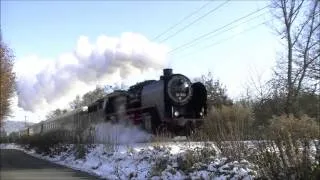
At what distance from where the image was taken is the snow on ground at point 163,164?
1458cm

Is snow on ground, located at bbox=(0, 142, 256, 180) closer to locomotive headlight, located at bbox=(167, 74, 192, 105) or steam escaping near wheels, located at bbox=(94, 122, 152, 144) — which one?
steam escaping near wheels, located at bbox=(94, 122, 152, 144)

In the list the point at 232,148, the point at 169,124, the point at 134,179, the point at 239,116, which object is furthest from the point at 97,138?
the point at 232,148

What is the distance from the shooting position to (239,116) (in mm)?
24406

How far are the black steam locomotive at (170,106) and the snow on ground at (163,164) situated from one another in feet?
11.6

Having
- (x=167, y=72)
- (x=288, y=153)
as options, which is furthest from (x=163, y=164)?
(x=167, y=72)

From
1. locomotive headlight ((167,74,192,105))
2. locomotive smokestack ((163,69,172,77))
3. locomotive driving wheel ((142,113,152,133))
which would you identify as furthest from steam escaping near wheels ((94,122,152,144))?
locomotive smokestack ((163,69,172,77))

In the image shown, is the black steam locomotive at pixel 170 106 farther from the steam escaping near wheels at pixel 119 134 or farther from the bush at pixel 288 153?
the bush at pixel 288 153

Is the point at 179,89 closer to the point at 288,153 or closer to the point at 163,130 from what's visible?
the point at 163,130

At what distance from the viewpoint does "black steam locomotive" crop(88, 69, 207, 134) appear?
27391 millimetres

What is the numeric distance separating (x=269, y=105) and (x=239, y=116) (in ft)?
44.6

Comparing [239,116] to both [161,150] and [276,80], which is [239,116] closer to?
[161,150]

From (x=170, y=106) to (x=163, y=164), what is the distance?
33.5ft

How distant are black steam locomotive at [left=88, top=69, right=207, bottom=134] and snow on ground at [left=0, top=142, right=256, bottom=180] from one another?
11.6 feet

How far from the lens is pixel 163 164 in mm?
17734
